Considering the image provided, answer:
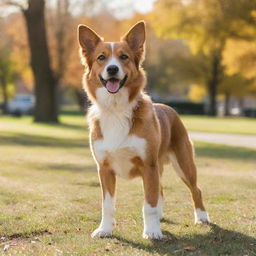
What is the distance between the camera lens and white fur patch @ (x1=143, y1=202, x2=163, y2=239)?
615cm

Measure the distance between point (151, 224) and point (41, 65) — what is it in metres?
26.9

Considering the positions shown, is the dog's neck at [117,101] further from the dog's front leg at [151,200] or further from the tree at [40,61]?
the tree at [40,61]

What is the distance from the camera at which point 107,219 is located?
21.1 feet

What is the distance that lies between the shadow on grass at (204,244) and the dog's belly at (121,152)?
33.0 inches

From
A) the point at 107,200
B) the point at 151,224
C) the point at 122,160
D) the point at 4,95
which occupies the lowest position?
the point at 4,95

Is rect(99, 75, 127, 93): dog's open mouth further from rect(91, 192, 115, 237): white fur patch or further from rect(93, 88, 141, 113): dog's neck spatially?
rect(91, 192, 115, 237): white fur patch

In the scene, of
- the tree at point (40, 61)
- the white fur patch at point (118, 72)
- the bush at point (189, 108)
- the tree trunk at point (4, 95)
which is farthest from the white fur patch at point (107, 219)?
the bush at point (189, 108)

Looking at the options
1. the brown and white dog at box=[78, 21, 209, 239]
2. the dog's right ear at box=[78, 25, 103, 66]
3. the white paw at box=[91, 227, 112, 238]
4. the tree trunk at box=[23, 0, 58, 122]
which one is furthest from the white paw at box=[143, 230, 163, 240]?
the tree trunk at box=[23, 0, 58, 122]

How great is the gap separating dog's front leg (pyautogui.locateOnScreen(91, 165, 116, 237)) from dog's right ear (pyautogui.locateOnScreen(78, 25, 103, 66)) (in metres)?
1.36

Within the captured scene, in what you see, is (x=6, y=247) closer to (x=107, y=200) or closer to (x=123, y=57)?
(x=107, y=200)

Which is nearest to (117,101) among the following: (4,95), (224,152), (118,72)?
(118,72)

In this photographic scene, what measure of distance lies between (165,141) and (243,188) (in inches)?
130

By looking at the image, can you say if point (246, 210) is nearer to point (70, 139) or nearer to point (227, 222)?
point (227, 222)

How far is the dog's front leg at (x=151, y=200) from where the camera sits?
20.3ft
